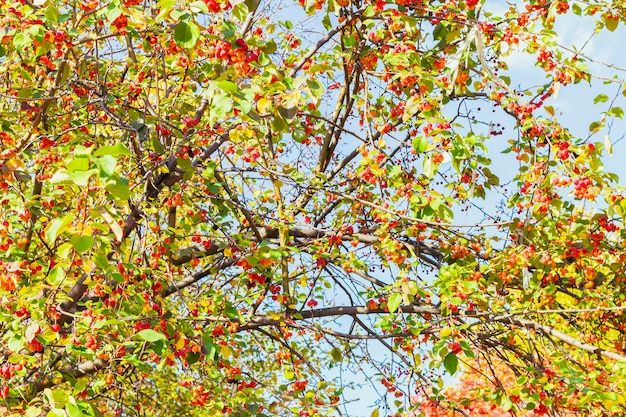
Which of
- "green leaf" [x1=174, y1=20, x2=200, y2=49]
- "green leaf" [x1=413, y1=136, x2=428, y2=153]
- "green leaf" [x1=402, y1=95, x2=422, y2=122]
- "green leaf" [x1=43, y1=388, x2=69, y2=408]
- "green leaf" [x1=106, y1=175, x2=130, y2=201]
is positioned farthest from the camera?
"green leaf" [x1=402, y1=95, x2=422, y2=122]

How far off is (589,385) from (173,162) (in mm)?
3150

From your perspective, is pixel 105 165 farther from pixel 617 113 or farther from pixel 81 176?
pixel 617 113

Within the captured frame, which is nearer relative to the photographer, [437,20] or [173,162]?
[437,20]

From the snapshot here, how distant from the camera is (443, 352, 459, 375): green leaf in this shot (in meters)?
3.53

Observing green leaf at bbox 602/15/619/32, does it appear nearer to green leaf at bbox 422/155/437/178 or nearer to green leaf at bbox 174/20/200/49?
green leaf at bbox 422/155/437/178

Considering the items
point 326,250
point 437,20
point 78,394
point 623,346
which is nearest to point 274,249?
point 326,250

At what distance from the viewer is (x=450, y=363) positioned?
11.7 ft

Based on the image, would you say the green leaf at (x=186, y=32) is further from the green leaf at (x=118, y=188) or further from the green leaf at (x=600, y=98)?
the green leaf at (x=600, y=98)

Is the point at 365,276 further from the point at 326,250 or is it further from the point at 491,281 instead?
the point at 491,281

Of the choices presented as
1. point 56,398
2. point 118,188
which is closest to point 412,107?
point 118,188

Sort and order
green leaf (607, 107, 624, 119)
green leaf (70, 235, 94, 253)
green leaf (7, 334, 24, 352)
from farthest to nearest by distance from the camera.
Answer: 1. green leaf (607, 107, 624, 119)
2. green leaf (7, 334, 24, 352)
3. green leaf (70, 235, 94, 253)

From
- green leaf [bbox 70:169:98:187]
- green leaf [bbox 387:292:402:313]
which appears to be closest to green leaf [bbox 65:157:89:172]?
green leaf [bbox 70:169:98:187]

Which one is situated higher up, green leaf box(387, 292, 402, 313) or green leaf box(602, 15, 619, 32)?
green leaf box(602, 15, 619, 32)

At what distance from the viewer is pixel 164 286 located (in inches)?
171
